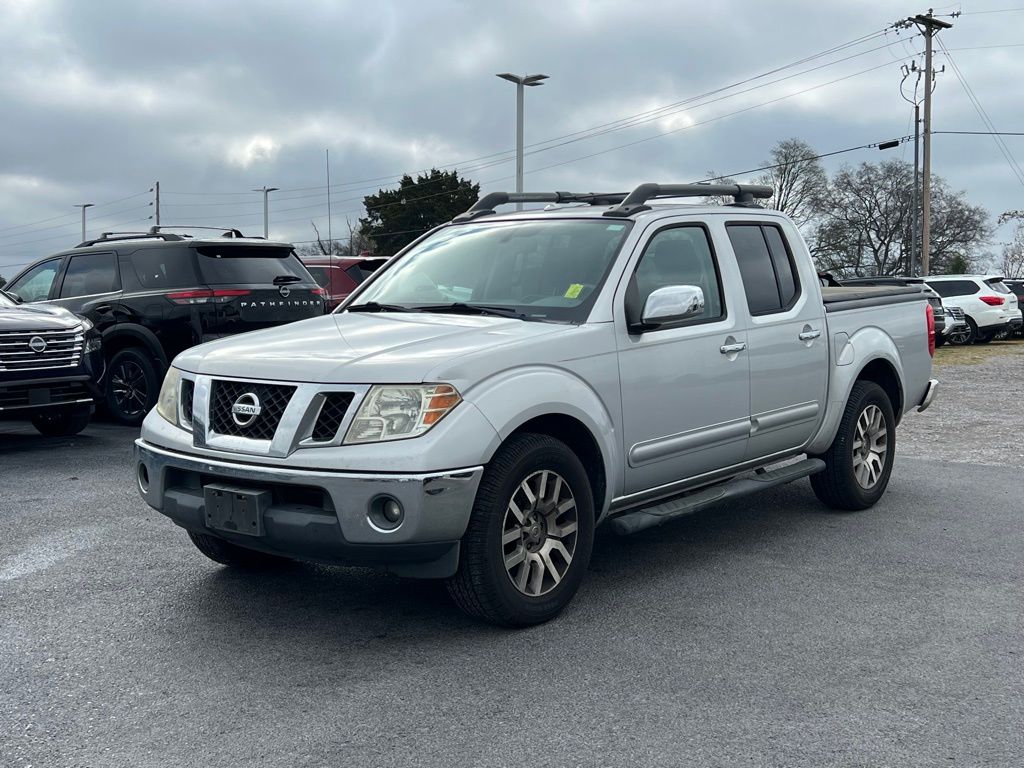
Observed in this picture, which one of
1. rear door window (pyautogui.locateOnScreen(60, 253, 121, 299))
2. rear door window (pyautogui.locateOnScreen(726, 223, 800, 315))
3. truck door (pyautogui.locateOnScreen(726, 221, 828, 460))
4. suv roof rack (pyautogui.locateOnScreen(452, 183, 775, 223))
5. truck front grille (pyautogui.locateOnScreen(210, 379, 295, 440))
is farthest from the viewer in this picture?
rear door window (pyautogui.locateOnScreen(60, 253, 121, 299))

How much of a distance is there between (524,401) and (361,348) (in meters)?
0.70

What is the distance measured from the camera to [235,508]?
167 inches

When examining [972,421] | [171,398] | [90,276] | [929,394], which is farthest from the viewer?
[972,421]

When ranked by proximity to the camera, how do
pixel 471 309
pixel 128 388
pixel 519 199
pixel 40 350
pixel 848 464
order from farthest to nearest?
pixel 128 388 → pixel 40 350 → pixel 848 464 → pixel 519 199 → pixel 471 309

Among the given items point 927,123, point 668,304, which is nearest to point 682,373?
point 668,304

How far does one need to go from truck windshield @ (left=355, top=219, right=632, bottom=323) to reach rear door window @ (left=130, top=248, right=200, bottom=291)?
17.9ft

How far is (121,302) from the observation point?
35.7ft

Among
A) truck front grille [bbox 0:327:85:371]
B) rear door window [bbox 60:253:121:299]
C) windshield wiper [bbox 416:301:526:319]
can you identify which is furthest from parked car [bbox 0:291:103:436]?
windshield wiper [bbox 416:301:526:319]

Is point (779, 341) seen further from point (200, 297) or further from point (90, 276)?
point (90, 276)

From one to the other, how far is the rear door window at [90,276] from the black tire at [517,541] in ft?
25.7

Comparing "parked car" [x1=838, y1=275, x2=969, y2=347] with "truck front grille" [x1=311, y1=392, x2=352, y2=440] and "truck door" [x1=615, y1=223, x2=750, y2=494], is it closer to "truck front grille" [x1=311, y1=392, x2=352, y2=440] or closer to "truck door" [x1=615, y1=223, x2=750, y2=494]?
"truck door" [x1=615, y1=223, x2=750, y2=494]

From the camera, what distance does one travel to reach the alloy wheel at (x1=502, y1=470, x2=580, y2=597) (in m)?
4.38

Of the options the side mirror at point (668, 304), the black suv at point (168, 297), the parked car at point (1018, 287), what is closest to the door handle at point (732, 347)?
the side mirror at point (668, 304)

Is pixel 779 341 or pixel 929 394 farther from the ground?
pixel 779 341
